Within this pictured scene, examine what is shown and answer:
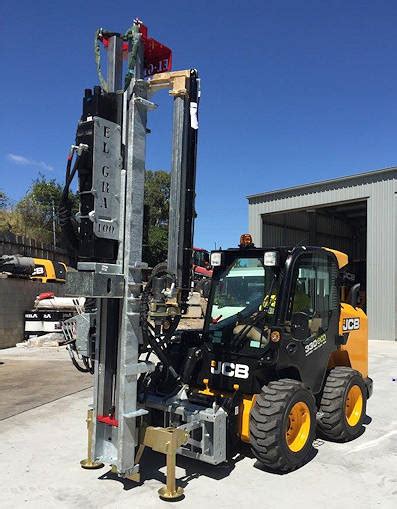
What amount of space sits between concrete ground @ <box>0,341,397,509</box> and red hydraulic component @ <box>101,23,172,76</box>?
3723mm

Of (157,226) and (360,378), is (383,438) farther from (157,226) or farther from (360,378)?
(157,226)

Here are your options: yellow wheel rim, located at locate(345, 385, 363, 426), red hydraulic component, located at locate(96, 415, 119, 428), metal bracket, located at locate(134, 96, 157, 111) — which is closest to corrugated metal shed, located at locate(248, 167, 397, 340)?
yellow wheel rim, located at locate(345, 385, 363, 426)

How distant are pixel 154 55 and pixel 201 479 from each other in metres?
3.88

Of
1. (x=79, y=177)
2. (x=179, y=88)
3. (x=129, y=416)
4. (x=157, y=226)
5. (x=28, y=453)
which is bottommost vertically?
(x=28, y=453)

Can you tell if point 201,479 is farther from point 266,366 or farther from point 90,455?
point 266,366

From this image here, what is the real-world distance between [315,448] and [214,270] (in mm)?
2228

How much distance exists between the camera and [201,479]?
4664mm

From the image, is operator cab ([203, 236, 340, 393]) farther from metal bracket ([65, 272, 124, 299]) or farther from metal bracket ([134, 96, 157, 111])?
metal bracket ([134, 96, 157, 111])

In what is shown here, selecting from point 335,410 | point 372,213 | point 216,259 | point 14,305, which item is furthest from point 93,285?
point 372,213

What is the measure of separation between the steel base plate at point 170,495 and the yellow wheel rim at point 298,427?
3.94 ft

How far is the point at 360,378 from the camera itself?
6059mm

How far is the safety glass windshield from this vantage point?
5309mm

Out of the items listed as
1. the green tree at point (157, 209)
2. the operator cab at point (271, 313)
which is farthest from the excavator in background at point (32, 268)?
the green tree at point (157, 209)

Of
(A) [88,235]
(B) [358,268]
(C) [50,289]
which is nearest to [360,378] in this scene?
(A) [88,235]
